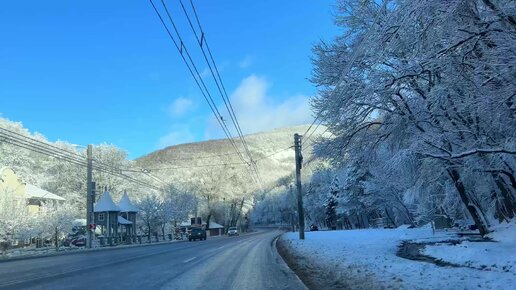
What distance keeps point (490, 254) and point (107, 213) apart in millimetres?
47685

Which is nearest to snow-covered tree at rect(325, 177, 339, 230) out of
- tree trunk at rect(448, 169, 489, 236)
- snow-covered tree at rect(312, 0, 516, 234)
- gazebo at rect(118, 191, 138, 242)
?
gazebo at rect(118, 191, 138, 242)

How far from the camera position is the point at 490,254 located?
14.0m

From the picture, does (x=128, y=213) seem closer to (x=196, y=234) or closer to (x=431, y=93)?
(x=196, y=234)

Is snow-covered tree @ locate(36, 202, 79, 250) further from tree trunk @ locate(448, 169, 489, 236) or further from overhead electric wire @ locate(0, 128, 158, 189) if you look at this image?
tree trunk @ locate(448, 169, 489, 236)

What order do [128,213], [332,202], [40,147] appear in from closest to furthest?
1. [40,147]
2. [128,213]
3. [332,202]

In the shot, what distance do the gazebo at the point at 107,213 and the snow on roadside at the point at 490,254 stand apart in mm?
42934

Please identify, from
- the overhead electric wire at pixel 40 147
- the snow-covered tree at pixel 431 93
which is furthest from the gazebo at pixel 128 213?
the snow-covered tree at pixel 431 93

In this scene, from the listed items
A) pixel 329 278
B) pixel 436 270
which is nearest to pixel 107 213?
pixel 329 278

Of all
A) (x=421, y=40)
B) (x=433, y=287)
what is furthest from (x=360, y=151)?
(x=433, y=287)

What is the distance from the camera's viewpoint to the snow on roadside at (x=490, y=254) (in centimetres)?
1203

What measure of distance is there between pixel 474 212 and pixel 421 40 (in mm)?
12649

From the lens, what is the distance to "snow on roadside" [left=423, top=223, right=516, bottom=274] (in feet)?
39.5

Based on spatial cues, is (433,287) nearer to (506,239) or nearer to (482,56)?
(482,56)

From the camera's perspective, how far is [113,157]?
86.6 m
